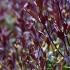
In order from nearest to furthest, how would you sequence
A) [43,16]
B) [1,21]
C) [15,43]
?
[1,21] < [43,16] < [15,43]

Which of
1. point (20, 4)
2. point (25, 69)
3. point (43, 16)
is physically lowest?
point (25, 69)

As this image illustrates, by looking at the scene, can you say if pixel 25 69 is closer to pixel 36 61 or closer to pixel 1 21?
pixel 36 61

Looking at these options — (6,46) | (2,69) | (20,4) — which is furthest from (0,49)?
(20,4)

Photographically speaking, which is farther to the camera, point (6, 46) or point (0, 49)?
point (0, 49)

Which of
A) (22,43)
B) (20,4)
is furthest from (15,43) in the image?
(20,4)

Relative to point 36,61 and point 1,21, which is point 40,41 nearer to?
point 36,61

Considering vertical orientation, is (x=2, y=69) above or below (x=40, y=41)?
below

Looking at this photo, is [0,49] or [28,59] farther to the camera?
[28,59]

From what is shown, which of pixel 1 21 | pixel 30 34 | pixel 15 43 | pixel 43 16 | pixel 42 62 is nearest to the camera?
pixel 1 21

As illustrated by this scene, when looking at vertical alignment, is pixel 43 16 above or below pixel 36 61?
above
